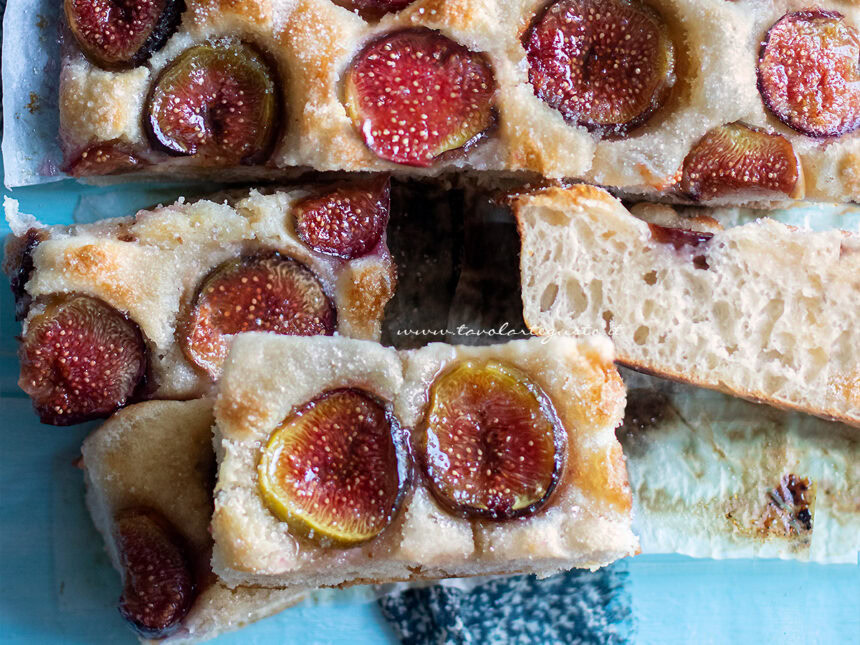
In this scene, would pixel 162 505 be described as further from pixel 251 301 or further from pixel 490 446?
pixel 490 446

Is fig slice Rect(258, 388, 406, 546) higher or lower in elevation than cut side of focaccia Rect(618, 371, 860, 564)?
higher

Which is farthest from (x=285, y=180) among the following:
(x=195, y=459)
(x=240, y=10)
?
(x=195, y=459)

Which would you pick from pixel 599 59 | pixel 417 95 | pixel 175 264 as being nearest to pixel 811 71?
pixel 599 59

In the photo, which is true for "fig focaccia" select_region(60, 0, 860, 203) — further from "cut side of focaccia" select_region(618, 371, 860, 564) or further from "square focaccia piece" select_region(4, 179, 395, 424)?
"cut side of focaccia" select_region(618, 371, 860, 564)

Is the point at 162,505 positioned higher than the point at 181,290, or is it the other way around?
the point at 181,290

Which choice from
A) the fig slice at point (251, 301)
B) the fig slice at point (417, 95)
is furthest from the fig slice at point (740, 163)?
the fig slice at point (251, 301)

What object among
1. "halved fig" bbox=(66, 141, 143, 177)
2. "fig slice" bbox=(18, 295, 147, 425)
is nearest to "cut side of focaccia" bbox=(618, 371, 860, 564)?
"fig slice" bbox=(18, 295, 147, 425)

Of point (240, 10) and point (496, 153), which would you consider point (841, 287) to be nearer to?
point (496, 153)
